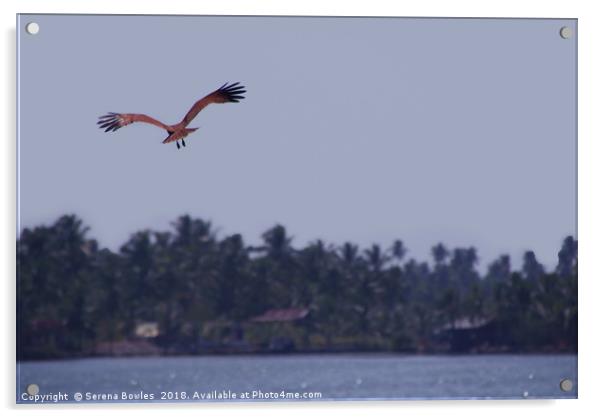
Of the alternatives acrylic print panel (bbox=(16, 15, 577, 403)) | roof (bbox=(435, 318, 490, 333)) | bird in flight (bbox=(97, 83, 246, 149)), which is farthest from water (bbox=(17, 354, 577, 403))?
bird in flight (bbox=(97, 83, 246, 149))

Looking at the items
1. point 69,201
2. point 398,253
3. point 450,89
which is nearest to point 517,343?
point 398,253

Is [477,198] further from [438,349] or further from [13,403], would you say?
[13,403]

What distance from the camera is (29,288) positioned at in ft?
14.8

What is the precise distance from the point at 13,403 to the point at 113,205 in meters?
0.81

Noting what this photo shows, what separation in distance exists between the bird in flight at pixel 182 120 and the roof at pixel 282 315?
71cm

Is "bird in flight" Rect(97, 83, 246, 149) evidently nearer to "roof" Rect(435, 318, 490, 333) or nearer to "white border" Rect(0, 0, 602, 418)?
"white border" Rect(0, 0, 602, 418)

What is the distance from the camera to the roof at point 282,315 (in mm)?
4652

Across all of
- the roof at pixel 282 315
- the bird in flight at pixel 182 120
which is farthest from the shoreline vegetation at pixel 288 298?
the bird in flight at pixel 182 120

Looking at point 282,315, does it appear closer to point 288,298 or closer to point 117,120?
point 288,298

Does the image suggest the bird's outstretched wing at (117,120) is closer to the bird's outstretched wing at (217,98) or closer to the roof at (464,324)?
the bird's outstretched wing at (217,98)

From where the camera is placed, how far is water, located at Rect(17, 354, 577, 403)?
4547 mm

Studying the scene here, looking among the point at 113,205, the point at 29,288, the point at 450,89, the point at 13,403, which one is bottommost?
the point at 13,403
